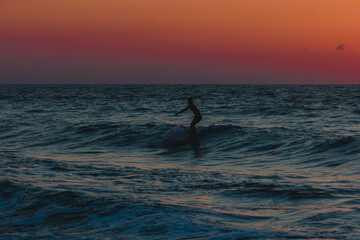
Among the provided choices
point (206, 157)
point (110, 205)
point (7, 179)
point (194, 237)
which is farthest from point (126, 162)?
point (194, 237)

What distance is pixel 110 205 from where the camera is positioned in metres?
8.33

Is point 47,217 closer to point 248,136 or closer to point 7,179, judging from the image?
point 7,179

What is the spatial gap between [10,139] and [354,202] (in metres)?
17.6

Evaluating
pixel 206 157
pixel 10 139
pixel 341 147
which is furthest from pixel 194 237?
pixel 10 139

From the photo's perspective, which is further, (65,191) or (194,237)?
(65,191)

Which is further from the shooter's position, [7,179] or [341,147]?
[341,147]

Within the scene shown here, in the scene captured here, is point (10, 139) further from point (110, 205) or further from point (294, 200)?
point (294, 200)

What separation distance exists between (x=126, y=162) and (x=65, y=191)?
522cm

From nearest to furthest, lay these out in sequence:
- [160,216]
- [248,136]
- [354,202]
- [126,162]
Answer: [160,216] < [354,202] < [126,162] < [248,136]

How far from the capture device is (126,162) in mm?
14672

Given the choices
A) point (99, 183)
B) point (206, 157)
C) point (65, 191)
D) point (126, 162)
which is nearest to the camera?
point (65, 191)

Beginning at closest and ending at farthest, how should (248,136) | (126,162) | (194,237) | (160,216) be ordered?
(194,237), (160,216), (126,162), (248,136)

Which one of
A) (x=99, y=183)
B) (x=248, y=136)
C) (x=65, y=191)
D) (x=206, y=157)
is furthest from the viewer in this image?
(x=248, y=136)

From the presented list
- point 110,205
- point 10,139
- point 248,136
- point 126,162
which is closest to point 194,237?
point 110,205
